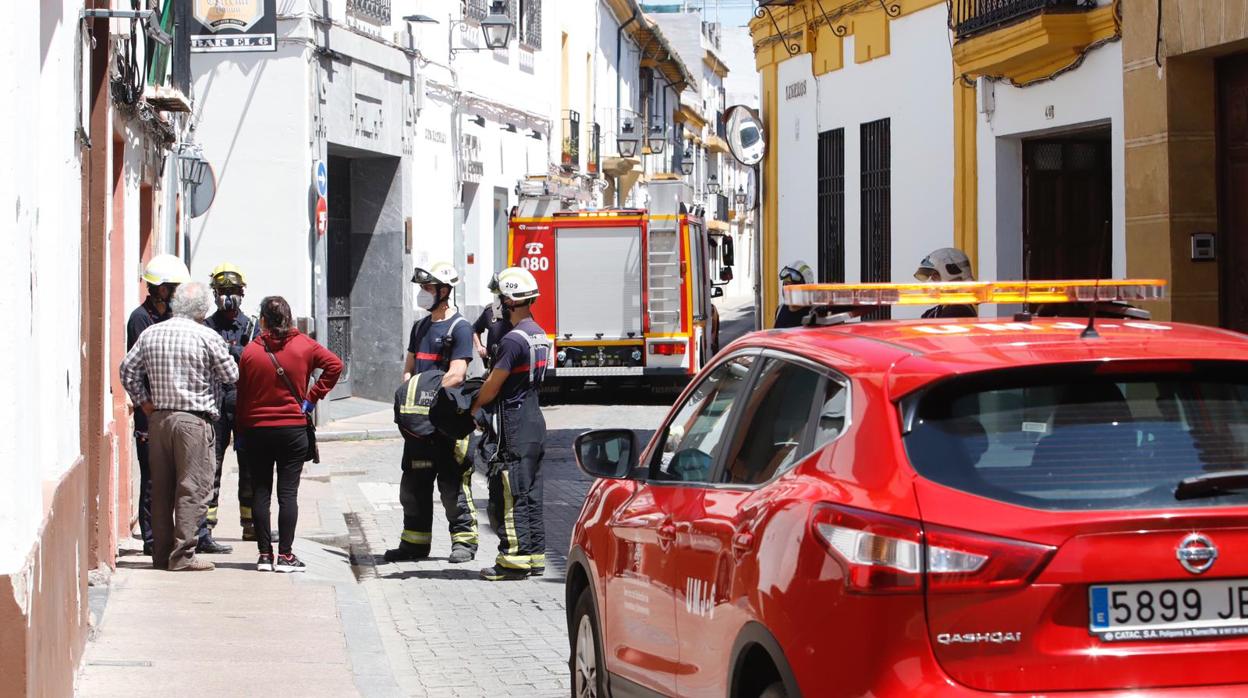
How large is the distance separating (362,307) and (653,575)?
20067 mm

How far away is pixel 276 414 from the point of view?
10461mm

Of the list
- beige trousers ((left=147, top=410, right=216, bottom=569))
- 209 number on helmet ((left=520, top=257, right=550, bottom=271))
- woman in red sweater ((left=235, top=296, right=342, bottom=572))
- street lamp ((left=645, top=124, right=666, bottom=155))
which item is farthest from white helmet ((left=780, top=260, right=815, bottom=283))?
street lamp ((left=645, top=124, right=666, bottom=155))

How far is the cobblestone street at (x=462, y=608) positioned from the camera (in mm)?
7918

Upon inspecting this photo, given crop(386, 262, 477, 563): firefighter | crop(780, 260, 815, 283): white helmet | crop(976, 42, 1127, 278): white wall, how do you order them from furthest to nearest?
crop(780, 260, 815, 283): white helmet < crop(976, 42, 1127, 278): white wall < crop(386, 262, 477, 563): firefighter

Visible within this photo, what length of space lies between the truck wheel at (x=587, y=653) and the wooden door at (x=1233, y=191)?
23.2 ft

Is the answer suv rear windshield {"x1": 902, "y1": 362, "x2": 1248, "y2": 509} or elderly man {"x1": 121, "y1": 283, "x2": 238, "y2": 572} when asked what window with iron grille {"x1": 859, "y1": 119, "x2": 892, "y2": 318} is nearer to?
elderly man {"x1": 121, "y1": 283, "x2": 238, "y2": 572}

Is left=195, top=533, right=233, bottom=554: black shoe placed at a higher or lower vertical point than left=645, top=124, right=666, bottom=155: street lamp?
lower

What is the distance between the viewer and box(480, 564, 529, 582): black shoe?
1056 centimetres

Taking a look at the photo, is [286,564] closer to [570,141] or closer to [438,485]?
[438,485]

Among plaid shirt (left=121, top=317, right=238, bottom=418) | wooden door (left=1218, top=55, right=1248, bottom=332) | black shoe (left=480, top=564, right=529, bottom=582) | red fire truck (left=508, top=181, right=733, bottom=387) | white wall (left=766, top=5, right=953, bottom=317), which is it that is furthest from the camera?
red fire truck (left=508, top=181, right=733, bottom=387)

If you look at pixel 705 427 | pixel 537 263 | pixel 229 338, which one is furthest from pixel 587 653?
pixel 537 263

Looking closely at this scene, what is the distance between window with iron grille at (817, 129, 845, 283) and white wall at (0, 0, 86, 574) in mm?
12444

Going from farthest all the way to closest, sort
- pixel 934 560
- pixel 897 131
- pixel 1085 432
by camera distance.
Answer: pixel 897 131 → pixel 1085 432 → pixel 934 560

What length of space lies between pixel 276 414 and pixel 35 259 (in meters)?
5.23
